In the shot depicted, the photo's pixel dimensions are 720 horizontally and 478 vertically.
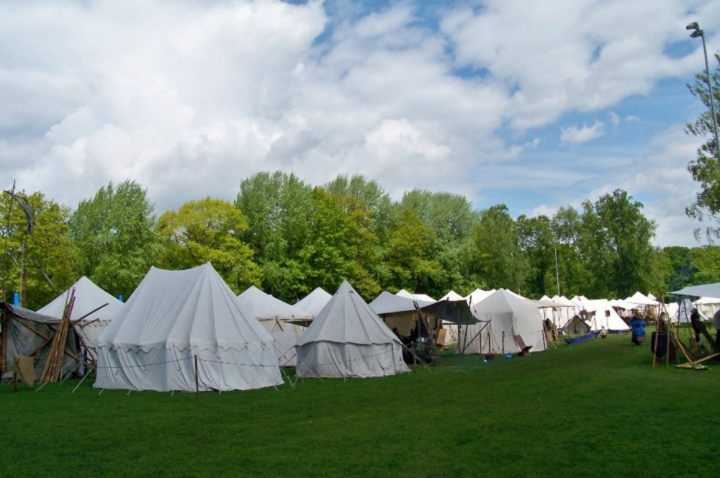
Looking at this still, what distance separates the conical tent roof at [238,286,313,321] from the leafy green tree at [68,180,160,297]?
1492cm

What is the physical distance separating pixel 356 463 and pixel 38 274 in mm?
36054

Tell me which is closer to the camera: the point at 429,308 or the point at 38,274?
the point at 429,308

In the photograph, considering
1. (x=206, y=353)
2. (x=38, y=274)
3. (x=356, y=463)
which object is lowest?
(x=356, y=463)

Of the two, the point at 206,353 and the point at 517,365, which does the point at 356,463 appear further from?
the point at 517,365

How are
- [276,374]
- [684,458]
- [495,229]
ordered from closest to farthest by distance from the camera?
1. [684,458]
2. [276,374]
3. [495,229]

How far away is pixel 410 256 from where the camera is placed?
55719 millimetres

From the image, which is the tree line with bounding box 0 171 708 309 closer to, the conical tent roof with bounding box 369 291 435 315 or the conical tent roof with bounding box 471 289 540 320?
the conical tent roof with bounding box 471 289 540 320

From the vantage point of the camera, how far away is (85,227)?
4509 centimetres

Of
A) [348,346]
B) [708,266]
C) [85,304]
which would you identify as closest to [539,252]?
[708,266]

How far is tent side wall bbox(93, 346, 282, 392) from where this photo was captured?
17.4m

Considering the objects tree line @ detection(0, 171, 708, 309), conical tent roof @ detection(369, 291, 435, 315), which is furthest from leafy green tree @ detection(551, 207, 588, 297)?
conical tent roof @ detection(369, 291, 435, 315)

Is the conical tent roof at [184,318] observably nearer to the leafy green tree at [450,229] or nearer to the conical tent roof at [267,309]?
the conical tent roof at [267,309]

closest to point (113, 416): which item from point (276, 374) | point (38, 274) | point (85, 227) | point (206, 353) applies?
point (206, 353)

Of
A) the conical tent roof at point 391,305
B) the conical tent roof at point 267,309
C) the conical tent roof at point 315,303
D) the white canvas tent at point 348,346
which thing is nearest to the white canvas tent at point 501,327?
the conical tent roof at point 391,305
